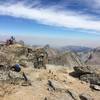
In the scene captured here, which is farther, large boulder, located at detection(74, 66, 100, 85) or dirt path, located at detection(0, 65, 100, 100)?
large boulder, located at detection(74, 66, 100, 85)

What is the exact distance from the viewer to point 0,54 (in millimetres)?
37688

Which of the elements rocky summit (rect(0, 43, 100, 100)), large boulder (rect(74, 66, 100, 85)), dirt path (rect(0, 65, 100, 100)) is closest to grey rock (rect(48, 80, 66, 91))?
rocky summit (rect(0, 43, 100, 100))

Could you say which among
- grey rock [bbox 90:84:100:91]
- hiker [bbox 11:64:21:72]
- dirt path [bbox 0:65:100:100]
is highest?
hiker [bbox 11:64:21:72]

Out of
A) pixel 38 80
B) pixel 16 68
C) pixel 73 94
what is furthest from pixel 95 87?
pixel 16 68

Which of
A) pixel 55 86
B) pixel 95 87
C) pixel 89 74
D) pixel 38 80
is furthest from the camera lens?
pixel 89 74

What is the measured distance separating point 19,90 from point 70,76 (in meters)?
11.8

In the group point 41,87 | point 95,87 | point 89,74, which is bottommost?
point 95,87

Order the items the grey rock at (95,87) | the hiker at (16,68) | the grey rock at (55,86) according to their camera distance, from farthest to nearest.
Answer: the hiker at (16,68), the grey rock at (95,87), the grey rock at (55,86)

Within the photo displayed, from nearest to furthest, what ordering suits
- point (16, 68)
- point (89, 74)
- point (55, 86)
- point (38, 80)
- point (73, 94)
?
point (73, 94) < point (55, 86) < point (38, 80) < point (16, 68) < point (89, 74)

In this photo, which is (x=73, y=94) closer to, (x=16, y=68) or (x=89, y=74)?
(x=89, y=74)

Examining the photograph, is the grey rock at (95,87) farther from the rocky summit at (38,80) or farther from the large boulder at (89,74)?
the large boulder at (89,74)

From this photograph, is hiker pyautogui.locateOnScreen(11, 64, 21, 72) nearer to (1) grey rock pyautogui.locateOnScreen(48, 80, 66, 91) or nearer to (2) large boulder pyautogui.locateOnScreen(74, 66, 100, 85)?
(1) grey rock pyautogui.locateOnScreen(48, 80, 66, 91)

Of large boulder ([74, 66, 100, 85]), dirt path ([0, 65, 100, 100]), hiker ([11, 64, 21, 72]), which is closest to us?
dirt path ([0, 65, 100, 100])

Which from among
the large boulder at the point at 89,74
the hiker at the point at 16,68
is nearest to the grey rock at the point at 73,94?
the large boulder at the point at 89,74
